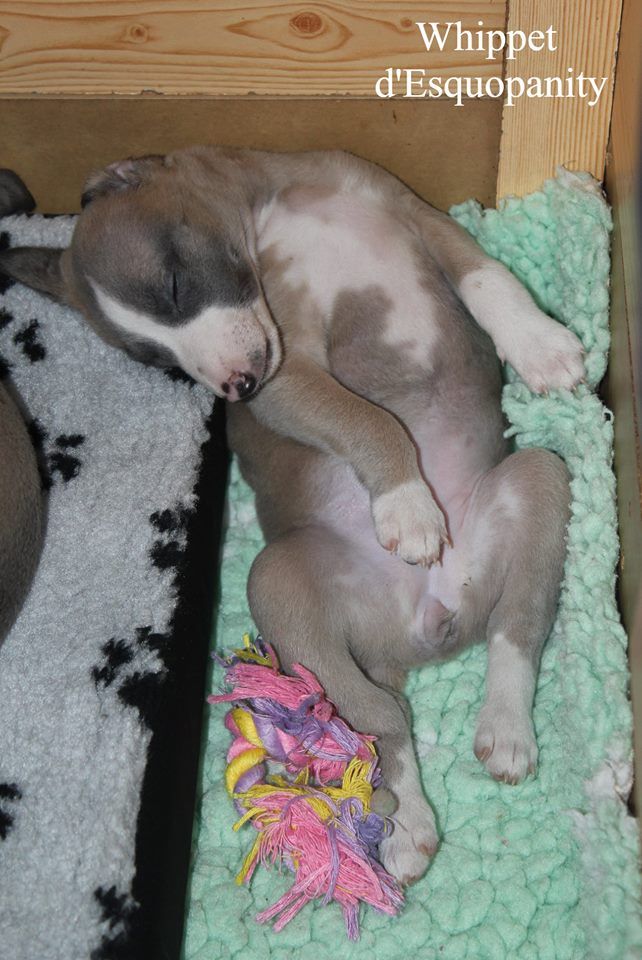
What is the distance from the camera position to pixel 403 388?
2781mm

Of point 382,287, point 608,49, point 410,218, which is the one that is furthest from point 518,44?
point 382,287

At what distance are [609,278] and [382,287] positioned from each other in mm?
568

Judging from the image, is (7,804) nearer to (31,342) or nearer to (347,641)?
(347,641)

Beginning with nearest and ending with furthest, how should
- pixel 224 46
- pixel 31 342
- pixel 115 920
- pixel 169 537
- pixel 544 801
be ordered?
pixel 115 920
pixel 544 801
pixel 169 537
pixel 224 46
pixel 31 342

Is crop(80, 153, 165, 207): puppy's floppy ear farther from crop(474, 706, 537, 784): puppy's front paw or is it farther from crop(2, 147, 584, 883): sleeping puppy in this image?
crop(474, 706, 537, 784): puppy's front paw

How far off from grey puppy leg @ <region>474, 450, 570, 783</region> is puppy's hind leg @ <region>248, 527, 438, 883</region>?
0.19 m

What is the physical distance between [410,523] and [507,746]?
541 mm

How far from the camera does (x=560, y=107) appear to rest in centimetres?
280

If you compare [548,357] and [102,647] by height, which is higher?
[548,357]

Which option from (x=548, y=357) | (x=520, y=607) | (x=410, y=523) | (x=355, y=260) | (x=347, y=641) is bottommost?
(x=347, y=641)

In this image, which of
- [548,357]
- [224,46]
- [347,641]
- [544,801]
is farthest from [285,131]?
[544,801]

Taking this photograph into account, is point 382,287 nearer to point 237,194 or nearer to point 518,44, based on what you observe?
point 237,194

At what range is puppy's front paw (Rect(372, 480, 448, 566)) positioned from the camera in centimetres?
244

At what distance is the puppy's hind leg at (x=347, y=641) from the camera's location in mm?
2420
